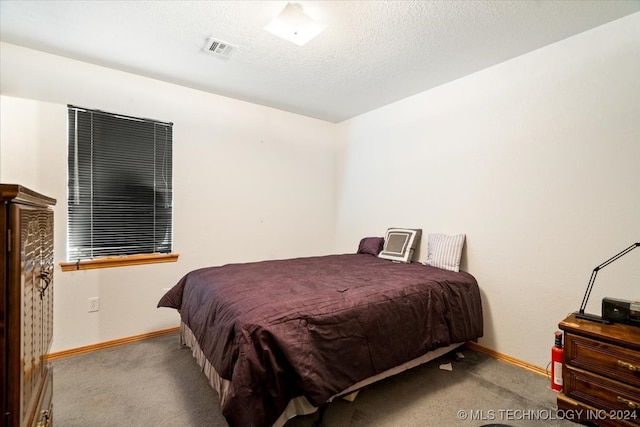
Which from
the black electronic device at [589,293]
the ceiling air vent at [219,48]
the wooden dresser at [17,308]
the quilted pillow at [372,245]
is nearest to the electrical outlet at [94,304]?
the wooden dresser at [17,308]

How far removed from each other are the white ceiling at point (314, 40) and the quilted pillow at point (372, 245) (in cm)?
167

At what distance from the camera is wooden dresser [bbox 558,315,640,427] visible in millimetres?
1521

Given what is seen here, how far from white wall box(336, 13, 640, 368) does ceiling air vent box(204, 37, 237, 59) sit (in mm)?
1973

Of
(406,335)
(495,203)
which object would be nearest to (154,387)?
(406,335)

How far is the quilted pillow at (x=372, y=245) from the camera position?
132 inches

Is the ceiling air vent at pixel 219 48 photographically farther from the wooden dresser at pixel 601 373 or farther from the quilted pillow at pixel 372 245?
the wooden dresser at pixel 601 373

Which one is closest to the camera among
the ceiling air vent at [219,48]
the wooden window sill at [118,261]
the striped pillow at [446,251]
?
the ceiling air vent at [219,48]

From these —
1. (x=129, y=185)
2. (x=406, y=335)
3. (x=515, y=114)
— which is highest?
(x=515, y=114)

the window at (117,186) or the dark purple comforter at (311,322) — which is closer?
the dark purple comforter at (311,322)

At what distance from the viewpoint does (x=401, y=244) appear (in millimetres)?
3082

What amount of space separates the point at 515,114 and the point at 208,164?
2.97 meters

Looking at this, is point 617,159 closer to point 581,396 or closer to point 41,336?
point 581,396

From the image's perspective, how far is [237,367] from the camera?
1.33 meters

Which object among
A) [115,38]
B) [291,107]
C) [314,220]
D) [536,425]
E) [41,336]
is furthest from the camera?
[314,220]
